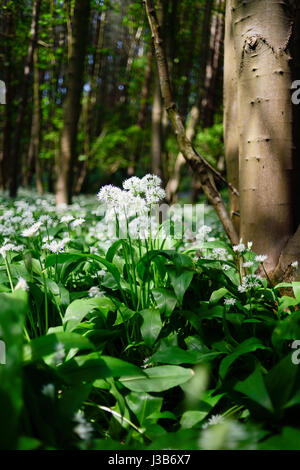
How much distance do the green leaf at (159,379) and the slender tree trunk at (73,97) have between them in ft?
16.0

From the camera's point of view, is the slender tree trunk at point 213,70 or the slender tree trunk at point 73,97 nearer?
the slender tree trunk at point 73,97

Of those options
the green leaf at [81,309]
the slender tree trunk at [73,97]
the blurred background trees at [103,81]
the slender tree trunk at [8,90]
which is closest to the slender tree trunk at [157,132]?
the blurred background trees at [103,81]

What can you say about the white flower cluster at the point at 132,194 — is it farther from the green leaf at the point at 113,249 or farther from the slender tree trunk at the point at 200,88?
the slender tree trunk at the point at 200,88

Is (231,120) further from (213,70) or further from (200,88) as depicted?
(213,70)

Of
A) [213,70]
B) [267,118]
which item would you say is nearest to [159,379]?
[267,118]

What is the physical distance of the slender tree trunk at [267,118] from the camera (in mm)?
2059

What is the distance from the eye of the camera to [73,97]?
5707mm

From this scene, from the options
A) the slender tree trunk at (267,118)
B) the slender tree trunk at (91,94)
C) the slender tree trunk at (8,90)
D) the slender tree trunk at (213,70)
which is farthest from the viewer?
the slender tree trunk at (91,94)

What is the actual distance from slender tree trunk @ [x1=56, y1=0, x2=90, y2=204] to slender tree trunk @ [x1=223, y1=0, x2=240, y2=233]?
3.53 meters

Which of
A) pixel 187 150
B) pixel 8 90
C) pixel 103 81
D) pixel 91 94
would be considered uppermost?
pixel 103 81

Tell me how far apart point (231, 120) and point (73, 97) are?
145 inches

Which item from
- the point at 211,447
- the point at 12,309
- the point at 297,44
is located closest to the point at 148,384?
the point at 211,447

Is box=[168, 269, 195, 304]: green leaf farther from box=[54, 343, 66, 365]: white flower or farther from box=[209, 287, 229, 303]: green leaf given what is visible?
box=[54, 343, 66, 365]: white flower

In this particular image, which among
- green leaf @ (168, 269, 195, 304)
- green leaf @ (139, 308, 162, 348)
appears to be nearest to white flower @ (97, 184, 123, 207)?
green leaf @ (168, 269, 195, 304)
